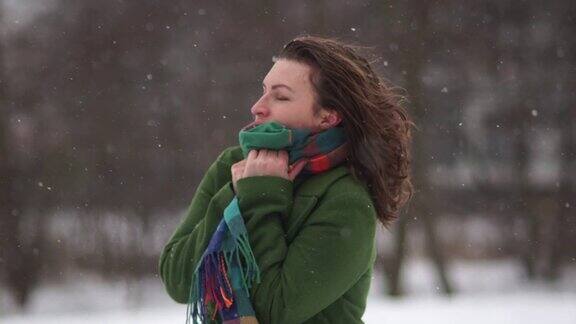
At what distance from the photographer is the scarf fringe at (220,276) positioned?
1.28 m

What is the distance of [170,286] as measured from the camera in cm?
138

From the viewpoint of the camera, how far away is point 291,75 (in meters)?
1.38

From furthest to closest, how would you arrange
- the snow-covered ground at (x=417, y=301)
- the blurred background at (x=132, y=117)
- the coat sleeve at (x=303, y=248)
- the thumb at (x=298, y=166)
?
the blurred background at (x=132, y=117), the snow-covered ground at (x=417, y=301), the thumb at (x=298, y=166), the coat sleeve at (x=303, y=248)

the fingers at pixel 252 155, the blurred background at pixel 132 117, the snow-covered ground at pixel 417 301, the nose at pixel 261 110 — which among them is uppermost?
the nose at pixel 261 110

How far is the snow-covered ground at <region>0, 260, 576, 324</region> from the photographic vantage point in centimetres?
642

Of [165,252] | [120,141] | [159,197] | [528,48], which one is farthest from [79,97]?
[165,252]

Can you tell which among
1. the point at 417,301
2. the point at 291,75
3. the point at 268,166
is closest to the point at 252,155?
the point at 268,166

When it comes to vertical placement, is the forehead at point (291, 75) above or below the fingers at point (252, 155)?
above

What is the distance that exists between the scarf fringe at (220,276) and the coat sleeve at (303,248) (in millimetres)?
21

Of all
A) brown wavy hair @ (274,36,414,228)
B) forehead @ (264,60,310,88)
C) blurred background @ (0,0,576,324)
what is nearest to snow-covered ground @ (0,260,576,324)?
blurred background @ (0,0,576,324)

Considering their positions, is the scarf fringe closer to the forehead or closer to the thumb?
the thumb

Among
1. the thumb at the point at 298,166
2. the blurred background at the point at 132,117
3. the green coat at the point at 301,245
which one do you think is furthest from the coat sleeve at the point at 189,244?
the blurred background at the point at 132,117

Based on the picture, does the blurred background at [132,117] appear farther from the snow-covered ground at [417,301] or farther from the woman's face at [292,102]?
the woman's face at [292,102]

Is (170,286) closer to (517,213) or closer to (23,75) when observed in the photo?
(23,75)
